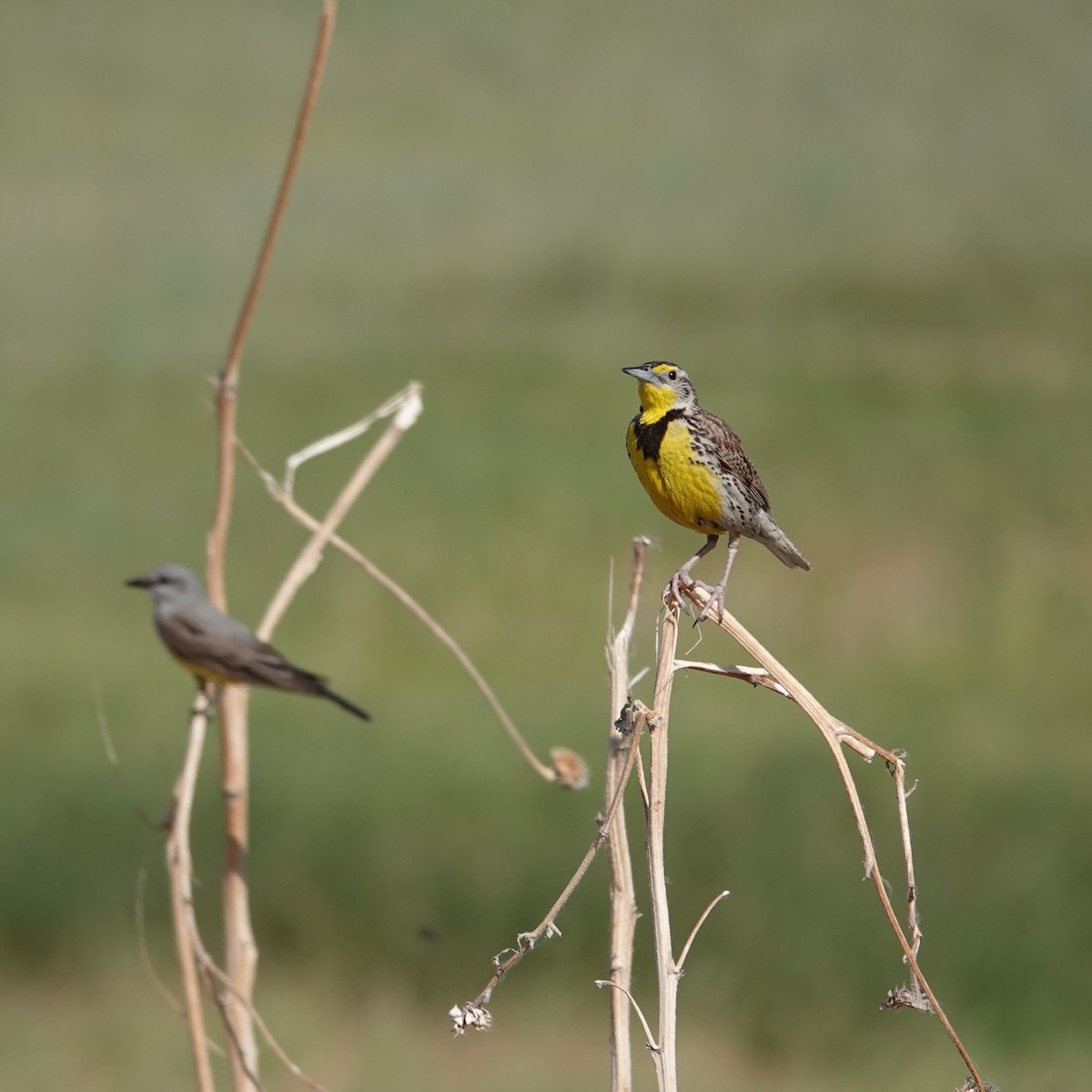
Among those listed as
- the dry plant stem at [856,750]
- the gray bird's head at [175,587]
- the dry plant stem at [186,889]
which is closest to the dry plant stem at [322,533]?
the dry plant stem at [186,889]

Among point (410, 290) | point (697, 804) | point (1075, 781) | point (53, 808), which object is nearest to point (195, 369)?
point (410, 290)

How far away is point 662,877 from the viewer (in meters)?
2.04

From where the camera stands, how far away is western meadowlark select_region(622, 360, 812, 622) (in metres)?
2.97

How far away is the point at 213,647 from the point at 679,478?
2.78 ft

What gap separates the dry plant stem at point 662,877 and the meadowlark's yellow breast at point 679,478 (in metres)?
0.82

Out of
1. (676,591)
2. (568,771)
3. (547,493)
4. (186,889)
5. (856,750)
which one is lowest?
(547,493)

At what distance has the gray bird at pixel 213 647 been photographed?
2.78m

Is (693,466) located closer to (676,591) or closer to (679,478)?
(679,478)

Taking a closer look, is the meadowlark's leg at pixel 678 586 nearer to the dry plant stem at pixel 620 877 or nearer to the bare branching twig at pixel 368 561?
the dry plant stem at pixel 620 877

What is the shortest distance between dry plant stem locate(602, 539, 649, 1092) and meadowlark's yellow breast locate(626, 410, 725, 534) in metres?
0.72

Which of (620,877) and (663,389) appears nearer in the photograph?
(620,877)

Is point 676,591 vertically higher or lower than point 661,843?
higher

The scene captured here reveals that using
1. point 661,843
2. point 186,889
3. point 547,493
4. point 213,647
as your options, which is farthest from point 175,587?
point 547,493

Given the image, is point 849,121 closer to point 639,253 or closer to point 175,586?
point 639,253
